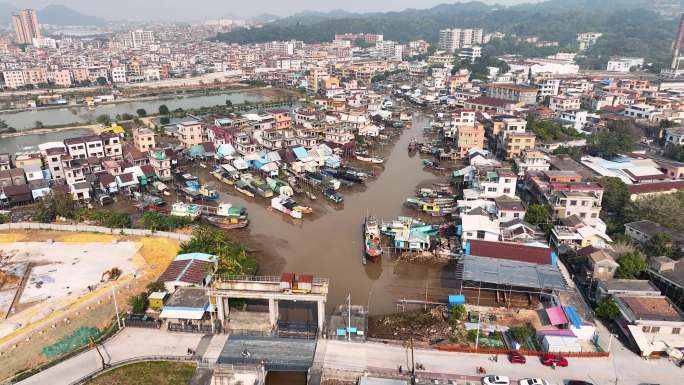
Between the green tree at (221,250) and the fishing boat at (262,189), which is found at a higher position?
the green tree at (221,250)

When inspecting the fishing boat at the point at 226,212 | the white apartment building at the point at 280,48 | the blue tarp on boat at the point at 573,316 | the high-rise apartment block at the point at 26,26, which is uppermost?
the high-rise apartment block at the point at 26,26

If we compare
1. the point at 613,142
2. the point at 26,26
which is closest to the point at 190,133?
the point at 613,142

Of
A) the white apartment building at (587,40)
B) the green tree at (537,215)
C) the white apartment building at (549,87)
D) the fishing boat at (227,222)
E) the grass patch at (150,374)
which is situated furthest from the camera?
the white apartment building at (587,40)

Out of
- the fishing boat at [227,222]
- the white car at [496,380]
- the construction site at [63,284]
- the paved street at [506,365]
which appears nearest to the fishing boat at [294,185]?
the fishing boat at [227,222]

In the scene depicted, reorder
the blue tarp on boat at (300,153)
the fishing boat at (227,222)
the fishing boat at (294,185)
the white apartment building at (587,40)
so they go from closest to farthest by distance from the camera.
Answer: the fishing boat at (227,222) → the fishing boat at (294,185) → the blue tarp on boat at (300,153) → the white apartment building at (587,40)

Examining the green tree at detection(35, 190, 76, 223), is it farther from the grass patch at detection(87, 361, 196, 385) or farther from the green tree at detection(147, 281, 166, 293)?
the grass patch at detection(87, 361, 196, 385)

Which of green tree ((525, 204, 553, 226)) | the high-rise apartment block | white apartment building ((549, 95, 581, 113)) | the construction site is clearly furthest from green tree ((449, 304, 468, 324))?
the high-rise apartment block

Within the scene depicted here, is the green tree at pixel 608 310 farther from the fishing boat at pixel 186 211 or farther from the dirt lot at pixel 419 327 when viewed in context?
the fishing boat at pixel 186 211
